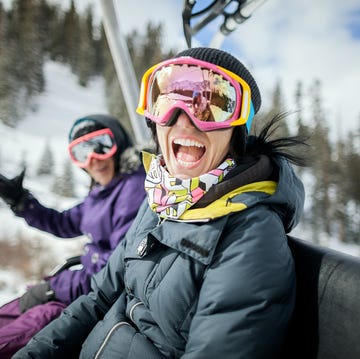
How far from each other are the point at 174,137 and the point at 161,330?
0.74m

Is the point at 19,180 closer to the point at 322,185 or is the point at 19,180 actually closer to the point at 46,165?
the point at 46,165

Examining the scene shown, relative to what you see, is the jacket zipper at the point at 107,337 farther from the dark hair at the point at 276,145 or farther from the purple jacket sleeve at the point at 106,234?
the dark hair at the point at 276,145

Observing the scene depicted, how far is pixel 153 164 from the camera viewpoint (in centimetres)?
135

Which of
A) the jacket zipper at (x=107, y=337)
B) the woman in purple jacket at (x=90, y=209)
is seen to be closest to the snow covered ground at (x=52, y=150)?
the woman in purple jacket at (x=90, y=209)

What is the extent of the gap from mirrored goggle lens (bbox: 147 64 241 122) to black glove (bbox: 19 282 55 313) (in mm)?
1384

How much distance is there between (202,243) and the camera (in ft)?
3.27

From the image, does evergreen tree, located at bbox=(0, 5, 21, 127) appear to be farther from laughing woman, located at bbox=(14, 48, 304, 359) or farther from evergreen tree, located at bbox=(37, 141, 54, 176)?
laughing woman, located at bbox=(14, 48, 304, 359)

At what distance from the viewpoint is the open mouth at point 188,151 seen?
1.16 meters

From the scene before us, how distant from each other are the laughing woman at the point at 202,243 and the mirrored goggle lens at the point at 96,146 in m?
0.76

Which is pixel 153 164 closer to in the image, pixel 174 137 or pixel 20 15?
pixel 174 137

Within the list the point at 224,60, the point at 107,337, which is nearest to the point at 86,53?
the point at 224,60

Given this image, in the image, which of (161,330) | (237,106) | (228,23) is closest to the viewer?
(161,330)

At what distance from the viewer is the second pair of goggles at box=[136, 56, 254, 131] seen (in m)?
1.16

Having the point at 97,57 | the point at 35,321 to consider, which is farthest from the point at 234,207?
the point at 97,57
